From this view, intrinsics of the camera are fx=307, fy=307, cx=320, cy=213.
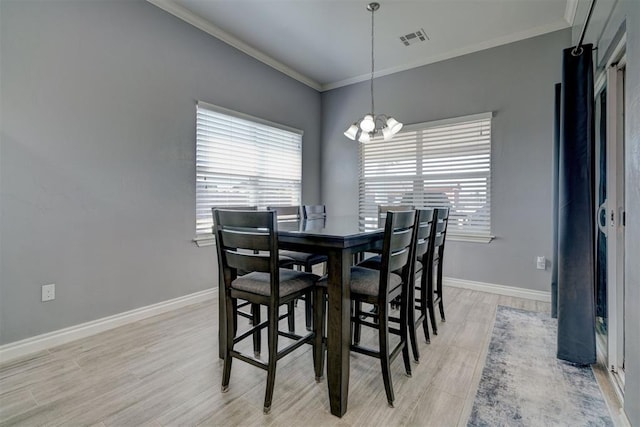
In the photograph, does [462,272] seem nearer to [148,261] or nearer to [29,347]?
[148,261]

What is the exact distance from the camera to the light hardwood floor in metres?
1.52

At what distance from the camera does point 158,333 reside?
2.49m

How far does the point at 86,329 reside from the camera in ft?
8.00

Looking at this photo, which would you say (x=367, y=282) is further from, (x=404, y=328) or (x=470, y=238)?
(x=470, y=238)

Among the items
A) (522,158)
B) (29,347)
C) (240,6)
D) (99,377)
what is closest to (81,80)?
(240,6)

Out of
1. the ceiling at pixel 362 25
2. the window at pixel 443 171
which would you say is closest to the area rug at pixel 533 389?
the window at pixel 443 171

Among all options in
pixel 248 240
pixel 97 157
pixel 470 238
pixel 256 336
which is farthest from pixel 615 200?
pixel 97 157

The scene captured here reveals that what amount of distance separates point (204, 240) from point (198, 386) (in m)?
1.77

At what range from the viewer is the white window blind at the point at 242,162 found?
331 cm

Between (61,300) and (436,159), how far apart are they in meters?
4.03

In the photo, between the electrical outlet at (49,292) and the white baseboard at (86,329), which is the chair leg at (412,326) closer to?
the white baseboard at (86,329)

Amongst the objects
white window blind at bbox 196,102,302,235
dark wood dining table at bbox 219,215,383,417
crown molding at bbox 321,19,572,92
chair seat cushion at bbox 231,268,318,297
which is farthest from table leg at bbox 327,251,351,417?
crown molding at bbox 321,19,572,92

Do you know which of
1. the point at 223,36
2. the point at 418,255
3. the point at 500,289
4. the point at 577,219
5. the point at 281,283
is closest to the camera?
the point at 281,283

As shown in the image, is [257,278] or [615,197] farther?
[615,197]
